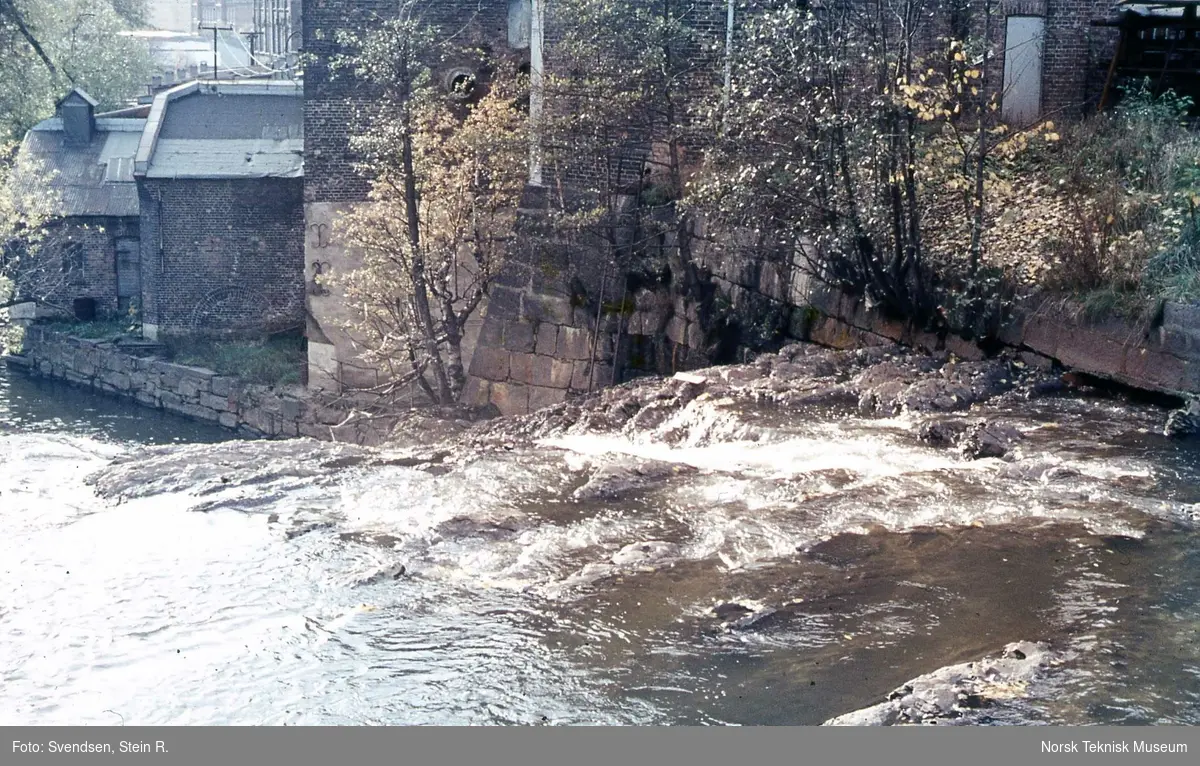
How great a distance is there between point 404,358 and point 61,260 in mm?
11513

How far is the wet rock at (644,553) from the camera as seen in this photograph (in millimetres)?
7125

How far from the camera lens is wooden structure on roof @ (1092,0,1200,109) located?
545 inches

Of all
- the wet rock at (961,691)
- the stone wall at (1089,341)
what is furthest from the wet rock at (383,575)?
the stone wall at (1089,341)

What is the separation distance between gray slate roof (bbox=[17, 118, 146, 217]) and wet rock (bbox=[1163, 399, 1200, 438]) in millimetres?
21920

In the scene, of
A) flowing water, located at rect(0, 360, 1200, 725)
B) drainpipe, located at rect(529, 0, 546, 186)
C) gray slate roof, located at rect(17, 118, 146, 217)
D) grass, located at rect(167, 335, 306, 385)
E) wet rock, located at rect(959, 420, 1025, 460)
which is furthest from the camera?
gray slate roof, located at rect(17, 118, 146, 217)

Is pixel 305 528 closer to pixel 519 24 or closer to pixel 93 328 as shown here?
pixel 519 24

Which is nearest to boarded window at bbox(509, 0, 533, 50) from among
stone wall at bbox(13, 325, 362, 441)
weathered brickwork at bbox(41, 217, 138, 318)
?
stone wall at bbox(13, 325, 362, 441)

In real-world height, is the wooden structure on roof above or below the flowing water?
above

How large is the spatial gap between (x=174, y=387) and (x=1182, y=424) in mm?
17590

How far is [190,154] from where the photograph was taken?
2408cm

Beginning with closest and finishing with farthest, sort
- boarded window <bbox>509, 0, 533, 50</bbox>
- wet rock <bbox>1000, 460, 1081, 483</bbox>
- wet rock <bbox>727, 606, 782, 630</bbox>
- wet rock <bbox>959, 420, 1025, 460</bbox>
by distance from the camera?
1. wet rock <bbox>727, 606, 782, 630</bbox>
2. wet rock <bbox>1000, 460, 1081, 483</bbox>
3. wet rock <bbox>959, 420, 1025, 460</bbox>
4. boarded window <bbox>509, 0, 533, 50</bbox>

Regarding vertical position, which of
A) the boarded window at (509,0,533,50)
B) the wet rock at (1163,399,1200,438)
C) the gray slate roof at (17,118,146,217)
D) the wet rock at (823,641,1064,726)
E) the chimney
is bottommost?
the wet rock at (823,641,1064,726)

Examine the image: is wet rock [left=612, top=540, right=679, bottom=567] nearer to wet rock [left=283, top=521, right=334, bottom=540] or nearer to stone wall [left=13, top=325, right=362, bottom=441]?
wet rock [left=283, top=521, right=334, bottom=540]

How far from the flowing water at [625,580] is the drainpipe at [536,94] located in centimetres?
636
